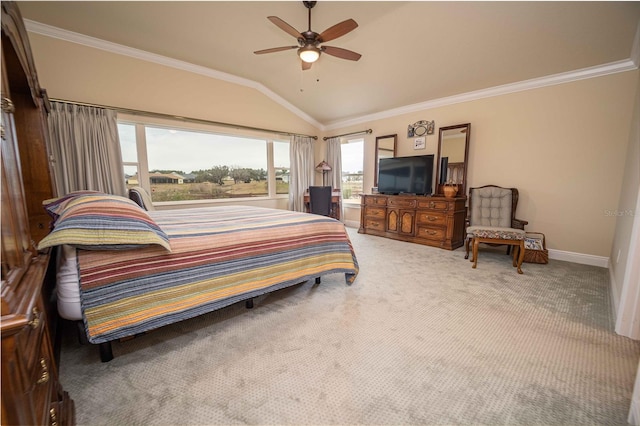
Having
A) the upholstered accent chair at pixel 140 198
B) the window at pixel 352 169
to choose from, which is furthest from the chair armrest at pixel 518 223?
the upholstered accent chair at pixel 140 198

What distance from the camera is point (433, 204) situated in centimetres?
396

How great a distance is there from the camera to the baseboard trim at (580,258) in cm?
304

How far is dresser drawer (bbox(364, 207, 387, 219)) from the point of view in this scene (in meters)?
4.71

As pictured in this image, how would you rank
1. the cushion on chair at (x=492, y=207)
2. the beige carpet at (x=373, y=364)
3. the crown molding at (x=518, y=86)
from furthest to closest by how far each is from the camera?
1. the cushion on chair at (x=492, y=207)
2. the crown molding at (x=518, y=86)
3. the beige carpet at (x=373, y=364)

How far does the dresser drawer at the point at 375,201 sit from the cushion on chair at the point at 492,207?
1.45m

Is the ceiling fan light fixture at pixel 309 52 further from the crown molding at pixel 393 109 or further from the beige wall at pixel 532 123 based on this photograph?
the crown molding at pixel 393 109

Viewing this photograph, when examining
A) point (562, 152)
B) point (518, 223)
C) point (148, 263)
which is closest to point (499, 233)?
point (518, 223)

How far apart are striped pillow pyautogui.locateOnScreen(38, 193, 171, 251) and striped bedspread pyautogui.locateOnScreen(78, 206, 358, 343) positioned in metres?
0.10

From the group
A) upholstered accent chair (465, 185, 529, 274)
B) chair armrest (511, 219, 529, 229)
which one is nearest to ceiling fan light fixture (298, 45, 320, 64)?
upholstered accent chair (465, 185, 529, 274)

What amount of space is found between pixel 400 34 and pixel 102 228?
349 cm

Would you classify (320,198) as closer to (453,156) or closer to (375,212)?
(375,212)

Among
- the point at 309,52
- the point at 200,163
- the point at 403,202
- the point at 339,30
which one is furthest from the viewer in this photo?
the point at 200,163

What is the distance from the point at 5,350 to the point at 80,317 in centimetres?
98

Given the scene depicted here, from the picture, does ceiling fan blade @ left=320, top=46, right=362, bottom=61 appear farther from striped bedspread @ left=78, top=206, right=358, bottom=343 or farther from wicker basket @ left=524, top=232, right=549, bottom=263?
wicker basket @ left=524, top=232, right=549, bottom=263
